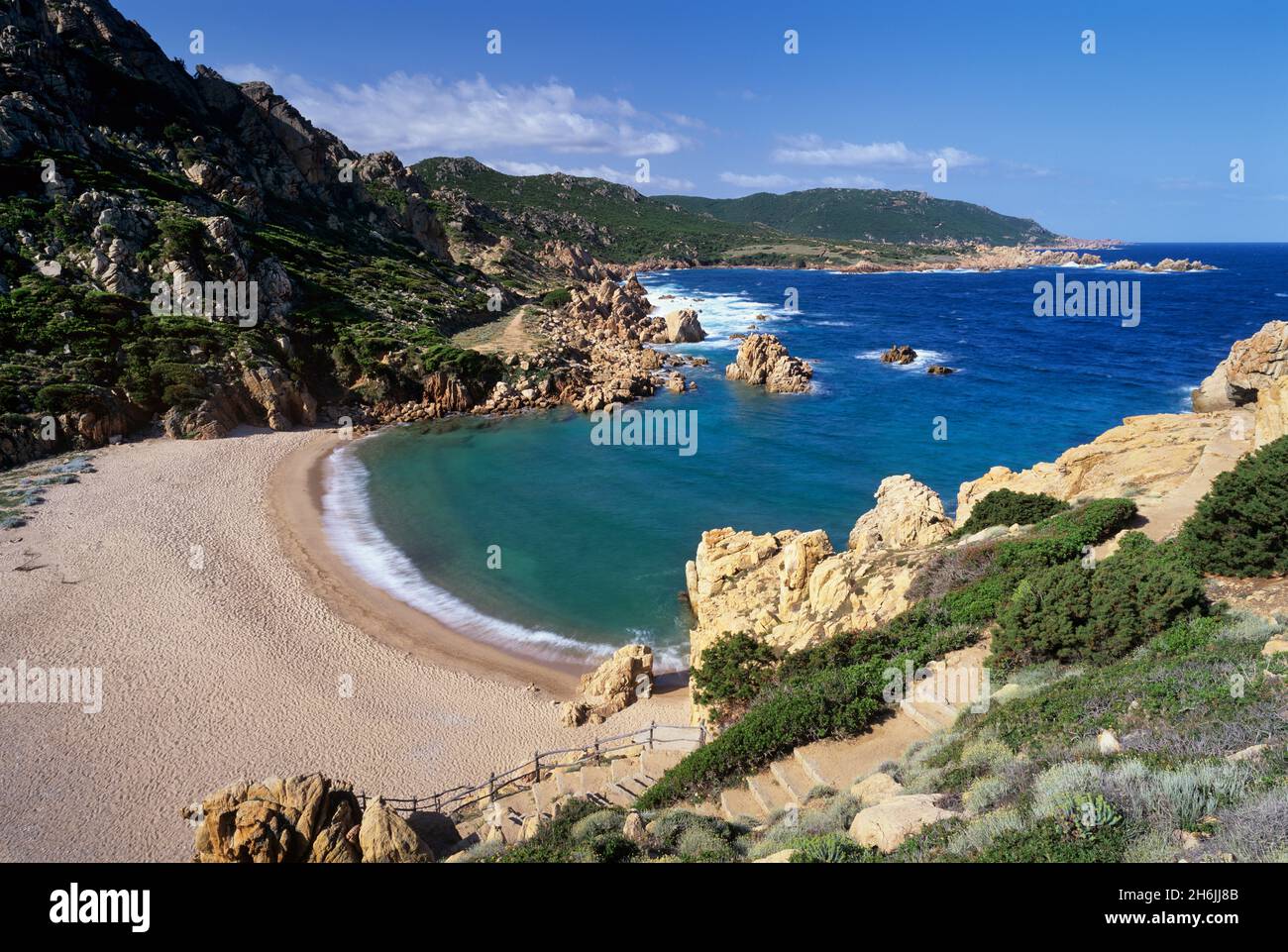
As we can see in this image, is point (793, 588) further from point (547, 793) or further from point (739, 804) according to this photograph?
point (547, 793)

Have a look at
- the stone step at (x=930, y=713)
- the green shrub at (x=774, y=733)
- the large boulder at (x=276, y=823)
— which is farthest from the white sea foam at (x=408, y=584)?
the large boulder at (x=276, y=823)

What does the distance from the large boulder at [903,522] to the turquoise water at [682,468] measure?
15.5 feet

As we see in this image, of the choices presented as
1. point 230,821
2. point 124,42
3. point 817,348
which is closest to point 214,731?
point 230,821

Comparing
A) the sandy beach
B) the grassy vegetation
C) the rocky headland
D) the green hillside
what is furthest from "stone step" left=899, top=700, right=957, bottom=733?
the green hillside

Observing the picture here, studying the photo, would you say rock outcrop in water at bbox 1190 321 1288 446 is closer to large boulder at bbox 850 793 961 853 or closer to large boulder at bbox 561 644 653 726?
large boulder at bbox 561 644 653 726

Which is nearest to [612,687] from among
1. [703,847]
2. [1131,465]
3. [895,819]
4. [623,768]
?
[623,768]

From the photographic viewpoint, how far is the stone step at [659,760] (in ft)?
45.9

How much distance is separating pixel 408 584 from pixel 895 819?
21273 mm

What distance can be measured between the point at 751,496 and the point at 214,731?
75.4 ft

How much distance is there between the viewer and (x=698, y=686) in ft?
52.6

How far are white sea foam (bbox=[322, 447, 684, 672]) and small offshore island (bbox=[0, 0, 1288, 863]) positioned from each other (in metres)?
0.14

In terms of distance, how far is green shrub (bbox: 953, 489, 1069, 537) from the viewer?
1856 centimetres
